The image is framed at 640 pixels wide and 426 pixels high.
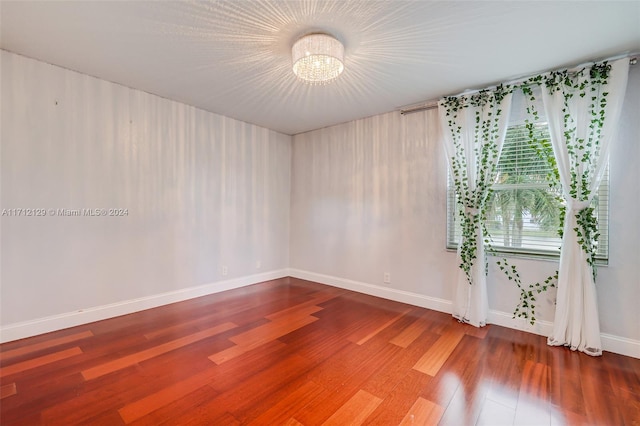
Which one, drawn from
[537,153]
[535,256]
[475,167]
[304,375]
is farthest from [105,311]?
[537,153]

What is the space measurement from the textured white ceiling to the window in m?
0.74

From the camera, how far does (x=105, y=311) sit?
9.65ft

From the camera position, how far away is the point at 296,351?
235 cm

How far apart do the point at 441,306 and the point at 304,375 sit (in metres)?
2.00

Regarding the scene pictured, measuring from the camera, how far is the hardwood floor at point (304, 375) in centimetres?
164

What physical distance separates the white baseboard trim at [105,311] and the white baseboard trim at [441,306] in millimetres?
1241

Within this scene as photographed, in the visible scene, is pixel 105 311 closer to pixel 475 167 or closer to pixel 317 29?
pixel 317 29

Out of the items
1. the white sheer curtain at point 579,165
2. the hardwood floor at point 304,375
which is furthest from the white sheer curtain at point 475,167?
the white sheer curtain at point 579,165

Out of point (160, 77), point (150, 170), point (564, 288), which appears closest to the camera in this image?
point (564, 288)

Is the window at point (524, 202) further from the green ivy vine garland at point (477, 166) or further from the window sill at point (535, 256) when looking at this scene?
the green ivy vine garland at point (477, 166)

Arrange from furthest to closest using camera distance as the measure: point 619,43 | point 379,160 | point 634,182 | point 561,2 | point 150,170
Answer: point 379,160
point 150,170
point 634,182
point 619,43
point 561,2

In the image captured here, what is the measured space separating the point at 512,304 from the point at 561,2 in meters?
2.56

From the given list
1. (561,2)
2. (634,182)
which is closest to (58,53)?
(561,2)

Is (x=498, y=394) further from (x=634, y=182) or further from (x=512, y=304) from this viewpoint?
(x=634, y=182)
